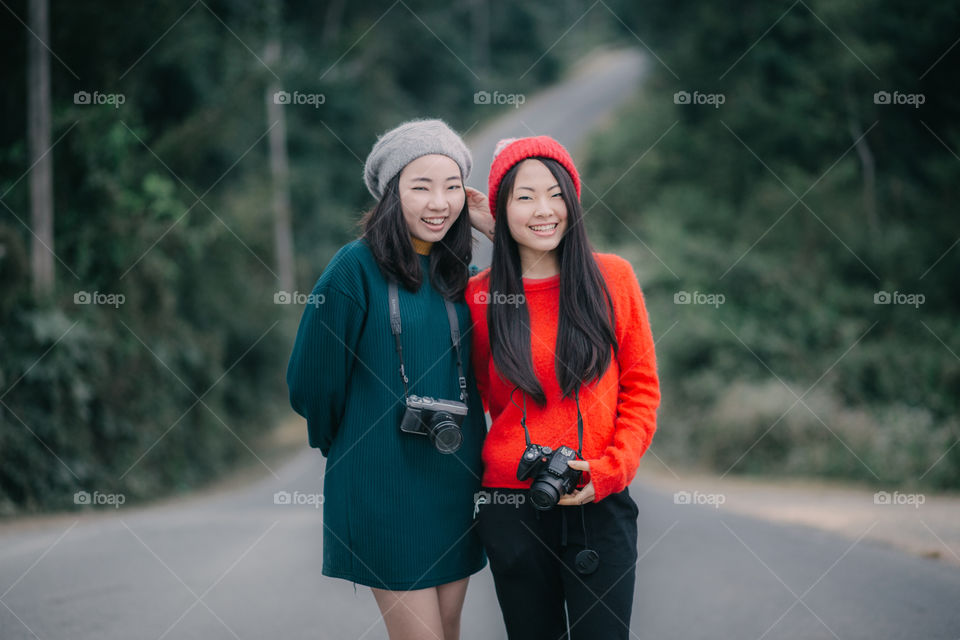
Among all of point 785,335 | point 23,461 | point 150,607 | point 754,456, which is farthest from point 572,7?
point 150,607

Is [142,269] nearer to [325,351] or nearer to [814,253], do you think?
[325,351]

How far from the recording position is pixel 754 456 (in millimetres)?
12117

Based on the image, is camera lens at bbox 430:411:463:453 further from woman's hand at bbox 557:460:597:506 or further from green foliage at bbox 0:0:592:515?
green foliage at bbox 0:0:592:515

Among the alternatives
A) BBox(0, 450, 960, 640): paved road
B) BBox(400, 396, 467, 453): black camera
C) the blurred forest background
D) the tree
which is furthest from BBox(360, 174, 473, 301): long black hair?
the tree

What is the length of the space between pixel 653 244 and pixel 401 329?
1616cm

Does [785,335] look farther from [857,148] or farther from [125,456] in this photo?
[125,456]

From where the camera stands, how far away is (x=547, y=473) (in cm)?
249

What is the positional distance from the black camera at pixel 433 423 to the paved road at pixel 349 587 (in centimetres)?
244

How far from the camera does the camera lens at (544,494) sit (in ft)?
8.08

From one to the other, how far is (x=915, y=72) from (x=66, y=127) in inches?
554

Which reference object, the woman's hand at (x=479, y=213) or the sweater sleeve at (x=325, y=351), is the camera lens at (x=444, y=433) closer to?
the sweater sleeve at (x=325, y=351)

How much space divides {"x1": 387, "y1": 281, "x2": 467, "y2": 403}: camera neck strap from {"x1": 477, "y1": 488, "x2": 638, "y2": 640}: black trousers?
38cm

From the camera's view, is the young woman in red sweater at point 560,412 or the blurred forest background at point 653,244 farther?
the blurred forest background at point 653,244

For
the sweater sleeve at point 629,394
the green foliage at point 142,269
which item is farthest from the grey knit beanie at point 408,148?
the green foliage at point 142,269
